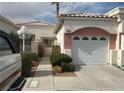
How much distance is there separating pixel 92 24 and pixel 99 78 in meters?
6.00

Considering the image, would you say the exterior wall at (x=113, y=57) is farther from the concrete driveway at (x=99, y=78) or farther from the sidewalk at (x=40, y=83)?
the sidewalk at (x=40, y=83)

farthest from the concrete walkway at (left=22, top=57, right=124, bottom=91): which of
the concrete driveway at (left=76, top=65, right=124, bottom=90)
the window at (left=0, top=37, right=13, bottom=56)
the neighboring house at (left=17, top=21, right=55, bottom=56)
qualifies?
the neighboring house at (left=17, top=21, right=55, bottom=56)

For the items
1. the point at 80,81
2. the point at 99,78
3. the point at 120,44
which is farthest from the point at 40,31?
the point at 80,81

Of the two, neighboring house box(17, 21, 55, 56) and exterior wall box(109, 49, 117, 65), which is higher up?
neighboring house box(17, 21, 55, 56)

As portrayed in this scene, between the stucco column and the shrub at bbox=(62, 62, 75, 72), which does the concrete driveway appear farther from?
the stucco column

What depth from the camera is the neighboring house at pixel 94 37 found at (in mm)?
19375

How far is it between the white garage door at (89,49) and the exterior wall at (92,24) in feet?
2.32

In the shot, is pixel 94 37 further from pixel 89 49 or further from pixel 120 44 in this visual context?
pixel 120 44

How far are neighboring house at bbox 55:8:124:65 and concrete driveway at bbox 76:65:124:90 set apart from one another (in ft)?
3.02

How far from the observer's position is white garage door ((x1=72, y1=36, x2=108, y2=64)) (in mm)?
19625

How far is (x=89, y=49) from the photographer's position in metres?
19.7

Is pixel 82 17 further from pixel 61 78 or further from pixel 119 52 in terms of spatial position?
pixel 61 78

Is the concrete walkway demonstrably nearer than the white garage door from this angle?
Yes

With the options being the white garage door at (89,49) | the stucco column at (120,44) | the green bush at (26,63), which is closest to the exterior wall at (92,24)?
the stucco column at (120,44)
